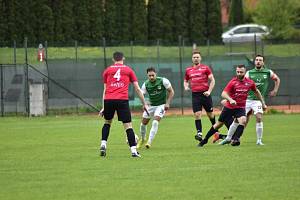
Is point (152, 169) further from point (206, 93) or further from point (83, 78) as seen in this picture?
point (83, 78)

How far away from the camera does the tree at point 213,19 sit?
177ft

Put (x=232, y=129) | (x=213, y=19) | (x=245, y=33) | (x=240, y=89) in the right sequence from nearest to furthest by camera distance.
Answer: (x=240, y=89) < (x=232, y=129) < (x=213, y=19) < (x=245, y=33)

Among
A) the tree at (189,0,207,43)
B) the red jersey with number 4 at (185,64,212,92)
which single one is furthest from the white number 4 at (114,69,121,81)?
the tree at (189,0,207,43)

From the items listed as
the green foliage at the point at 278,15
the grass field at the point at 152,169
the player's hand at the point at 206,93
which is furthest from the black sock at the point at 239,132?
the green foliage at the point at 278,15

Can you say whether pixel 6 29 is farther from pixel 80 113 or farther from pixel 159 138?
pixel 159 138

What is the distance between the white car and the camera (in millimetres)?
54281

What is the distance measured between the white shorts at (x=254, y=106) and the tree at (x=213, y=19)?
3345cm

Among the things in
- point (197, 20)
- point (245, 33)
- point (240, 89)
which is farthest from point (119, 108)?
point (245, 33)

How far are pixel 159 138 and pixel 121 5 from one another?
29.7 m

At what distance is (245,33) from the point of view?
184ft

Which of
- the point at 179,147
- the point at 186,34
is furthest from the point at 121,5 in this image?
the point at 179,147

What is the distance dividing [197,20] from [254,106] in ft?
110

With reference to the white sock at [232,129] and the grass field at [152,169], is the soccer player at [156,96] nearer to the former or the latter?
the grass field at [152,169]

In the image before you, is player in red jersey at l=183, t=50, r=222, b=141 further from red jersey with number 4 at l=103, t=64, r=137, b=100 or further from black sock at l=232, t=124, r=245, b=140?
red jersey with number 4 at l=103, t=64, r=137, b=100
